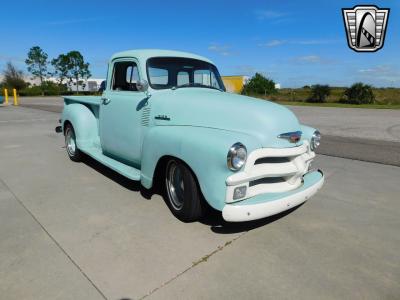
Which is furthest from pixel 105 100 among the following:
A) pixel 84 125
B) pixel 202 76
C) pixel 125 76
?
pixel 202 76

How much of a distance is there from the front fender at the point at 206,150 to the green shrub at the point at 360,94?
2853 centimetres

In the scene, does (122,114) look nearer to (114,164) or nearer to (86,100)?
(114,164)

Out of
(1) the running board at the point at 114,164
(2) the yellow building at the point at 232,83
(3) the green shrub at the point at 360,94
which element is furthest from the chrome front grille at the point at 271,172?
(3) the green shrub at the point at 360,94

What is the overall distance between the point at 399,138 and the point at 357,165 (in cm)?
410

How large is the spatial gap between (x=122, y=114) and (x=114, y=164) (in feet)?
2.37

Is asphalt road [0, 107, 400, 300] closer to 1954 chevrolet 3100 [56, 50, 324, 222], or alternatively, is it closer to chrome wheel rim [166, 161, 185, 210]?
chrome wheel rim [166, 161, 185, 210]

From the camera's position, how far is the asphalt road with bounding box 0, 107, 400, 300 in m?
2.36

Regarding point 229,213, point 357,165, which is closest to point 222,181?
point 229,213

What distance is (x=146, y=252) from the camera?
9.29 ft

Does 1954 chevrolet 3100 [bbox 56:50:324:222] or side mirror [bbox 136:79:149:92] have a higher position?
side mirror [bbox 136:79:149:92]

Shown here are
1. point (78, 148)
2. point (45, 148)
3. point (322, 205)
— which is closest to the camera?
point (322, 205)

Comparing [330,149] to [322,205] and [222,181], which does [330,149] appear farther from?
[222,181]

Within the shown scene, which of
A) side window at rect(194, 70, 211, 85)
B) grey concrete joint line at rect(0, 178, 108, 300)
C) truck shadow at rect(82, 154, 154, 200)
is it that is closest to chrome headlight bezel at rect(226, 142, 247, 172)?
grey concrete joint line at rect(0, 178, 108, 300)

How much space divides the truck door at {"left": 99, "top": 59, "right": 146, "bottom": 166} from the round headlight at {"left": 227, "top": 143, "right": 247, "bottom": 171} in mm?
1634
